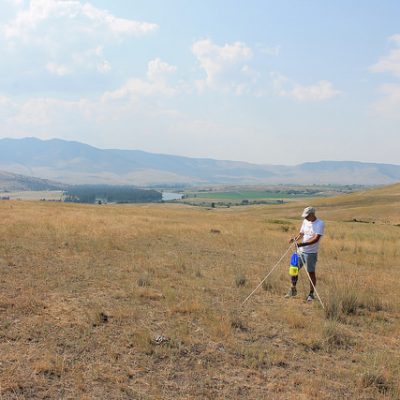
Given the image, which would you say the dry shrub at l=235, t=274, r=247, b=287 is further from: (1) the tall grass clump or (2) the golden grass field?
(1) the tall grass clump

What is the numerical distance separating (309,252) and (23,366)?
298 inches

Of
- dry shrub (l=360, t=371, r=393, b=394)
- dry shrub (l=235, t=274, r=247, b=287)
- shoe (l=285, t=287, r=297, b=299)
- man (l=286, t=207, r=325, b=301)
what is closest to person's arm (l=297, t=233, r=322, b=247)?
man (l=286, t=207, r=325, b=301)

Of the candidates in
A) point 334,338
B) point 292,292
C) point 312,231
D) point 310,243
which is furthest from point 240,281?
point 334,338

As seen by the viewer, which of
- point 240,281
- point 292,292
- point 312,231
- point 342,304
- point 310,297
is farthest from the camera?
point 240,281

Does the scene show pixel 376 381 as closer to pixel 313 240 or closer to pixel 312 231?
pixel 313 240

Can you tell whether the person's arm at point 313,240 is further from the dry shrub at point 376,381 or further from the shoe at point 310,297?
the dry shrub at point 376,381

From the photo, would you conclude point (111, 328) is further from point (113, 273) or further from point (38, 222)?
point (38, 222)

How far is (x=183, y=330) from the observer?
26.7 ft

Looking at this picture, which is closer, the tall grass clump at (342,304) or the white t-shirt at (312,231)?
the tall grass clump at (342,304)

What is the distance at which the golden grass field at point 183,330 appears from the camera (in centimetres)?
616

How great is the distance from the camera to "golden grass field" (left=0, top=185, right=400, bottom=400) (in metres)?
6.16

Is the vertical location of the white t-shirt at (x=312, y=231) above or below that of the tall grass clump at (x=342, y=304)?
above

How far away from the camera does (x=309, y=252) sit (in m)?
11.3

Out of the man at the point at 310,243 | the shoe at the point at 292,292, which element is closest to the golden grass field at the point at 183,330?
the shoe at the point at 292,292
